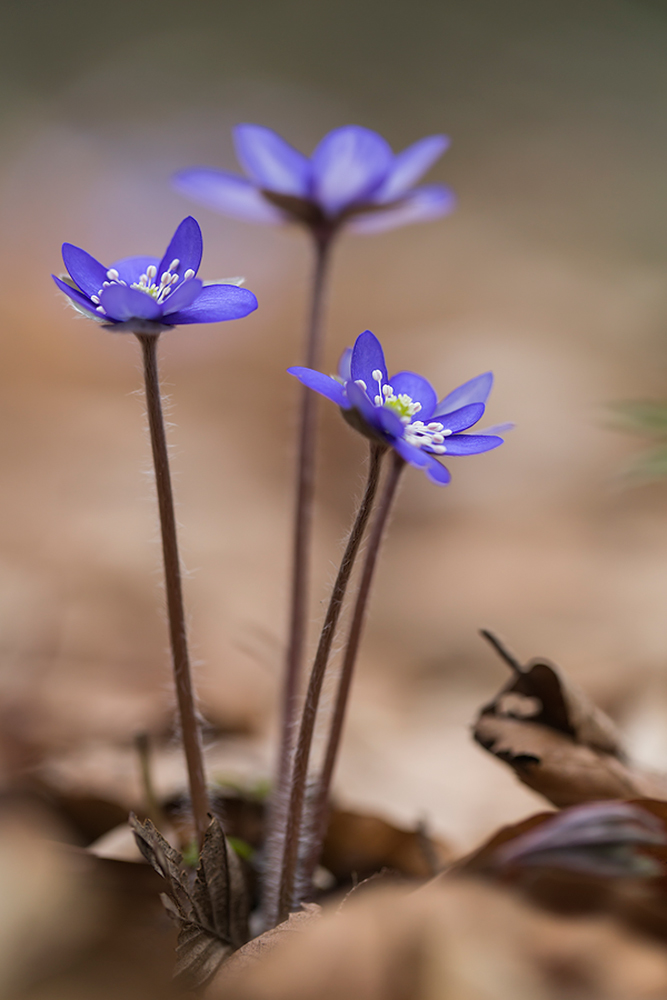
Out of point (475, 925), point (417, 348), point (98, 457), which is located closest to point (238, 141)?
point (475, 925)

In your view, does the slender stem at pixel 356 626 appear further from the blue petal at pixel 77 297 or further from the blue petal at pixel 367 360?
the blue petal at pixel 77 297

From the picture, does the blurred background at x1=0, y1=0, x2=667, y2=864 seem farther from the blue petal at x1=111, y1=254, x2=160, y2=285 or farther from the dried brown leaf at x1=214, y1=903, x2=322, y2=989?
the dried brown leaf at x1=214, y1=903, x2=322, y2=989

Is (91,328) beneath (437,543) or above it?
above

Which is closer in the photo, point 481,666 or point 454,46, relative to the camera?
point 481,666

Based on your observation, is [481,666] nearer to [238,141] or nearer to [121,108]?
[238,141]

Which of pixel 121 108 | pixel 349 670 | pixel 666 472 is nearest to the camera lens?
pixel 349 670

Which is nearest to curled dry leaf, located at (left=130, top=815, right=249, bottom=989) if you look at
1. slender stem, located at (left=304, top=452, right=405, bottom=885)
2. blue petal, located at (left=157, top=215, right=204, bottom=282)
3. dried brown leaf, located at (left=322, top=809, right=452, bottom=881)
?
slender stem, located at (left=304, top=452, right=405, bottom=885)

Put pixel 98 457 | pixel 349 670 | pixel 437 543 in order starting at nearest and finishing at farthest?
pixel 349 670
pixel 437 543
pixel 98 457

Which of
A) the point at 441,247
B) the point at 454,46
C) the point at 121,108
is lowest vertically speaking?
the point at 441,247
